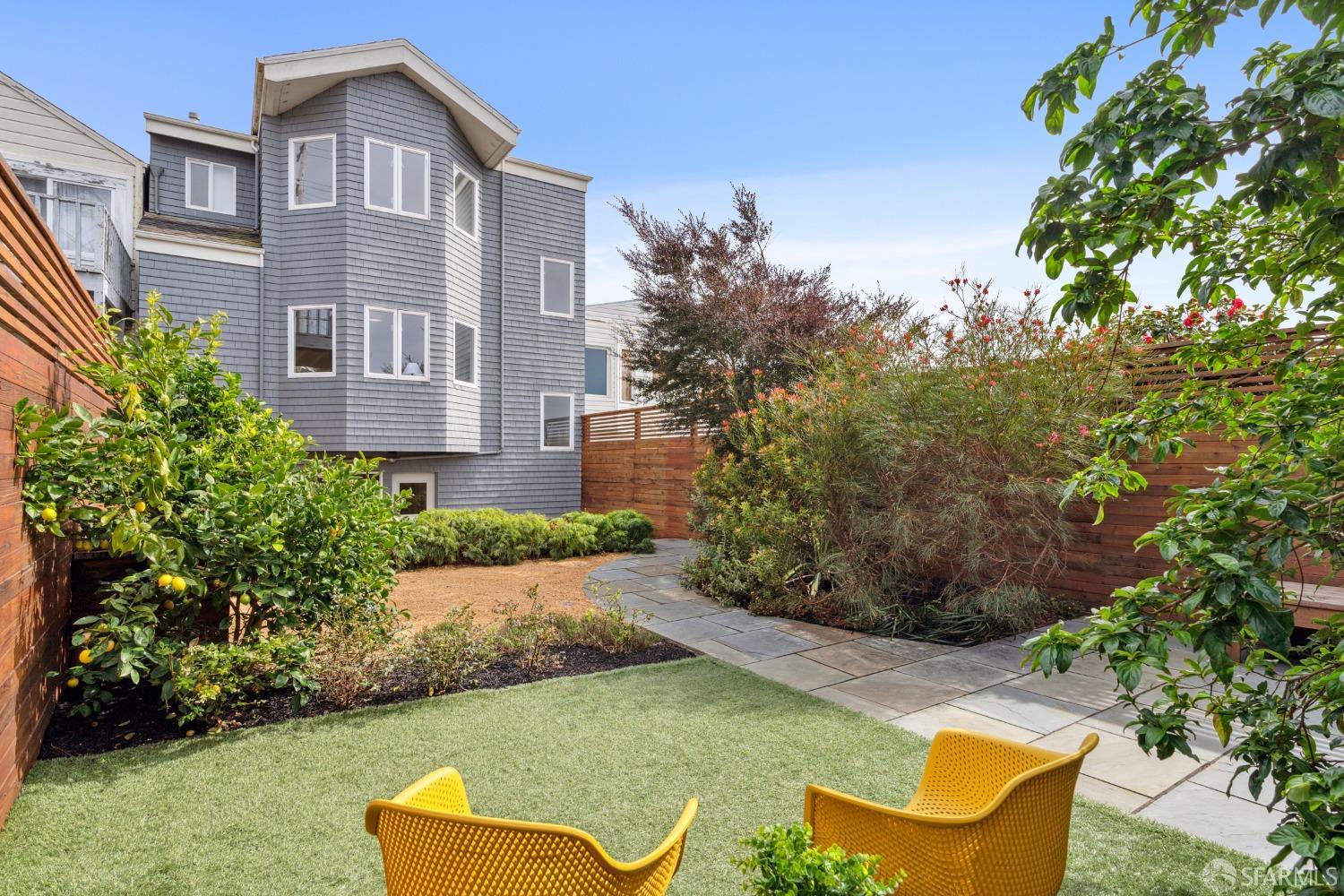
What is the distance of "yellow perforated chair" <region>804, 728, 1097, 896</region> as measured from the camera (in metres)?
1.81

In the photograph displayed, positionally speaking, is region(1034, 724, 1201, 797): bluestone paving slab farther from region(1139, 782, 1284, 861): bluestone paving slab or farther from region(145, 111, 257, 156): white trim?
region(145, 111, 257, 156): white trim

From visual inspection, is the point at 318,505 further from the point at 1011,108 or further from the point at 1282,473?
the point at 1282,473

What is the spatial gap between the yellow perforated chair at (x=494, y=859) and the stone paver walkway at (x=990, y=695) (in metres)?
1.76

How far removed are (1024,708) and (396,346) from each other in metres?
11.4

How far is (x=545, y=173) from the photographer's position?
1538cm

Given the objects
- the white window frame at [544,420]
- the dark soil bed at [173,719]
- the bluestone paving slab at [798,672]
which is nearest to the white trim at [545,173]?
the white window frame at [544,420]

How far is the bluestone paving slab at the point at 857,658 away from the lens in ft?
17.4

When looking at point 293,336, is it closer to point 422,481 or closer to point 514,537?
point 422,481

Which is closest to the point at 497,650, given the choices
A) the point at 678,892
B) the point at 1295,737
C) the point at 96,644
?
the point at 96,644

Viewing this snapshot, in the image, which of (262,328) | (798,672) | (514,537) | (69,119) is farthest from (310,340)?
(798,672)

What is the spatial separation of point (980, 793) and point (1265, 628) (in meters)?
1.19

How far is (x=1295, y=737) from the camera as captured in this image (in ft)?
4.84

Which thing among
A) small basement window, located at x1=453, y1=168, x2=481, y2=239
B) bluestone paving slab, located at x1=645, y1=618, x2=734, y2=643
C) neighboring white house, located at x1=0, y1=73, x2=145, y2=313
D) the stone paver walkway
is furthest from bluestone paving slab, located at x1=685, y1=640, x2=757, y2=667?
neighboring white house, located at x1=0, y1=73, x2=145, y2=313

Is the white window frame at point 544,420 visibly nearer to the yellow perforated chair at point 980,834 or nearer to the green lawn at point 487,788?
the green lawn at point 487,788
